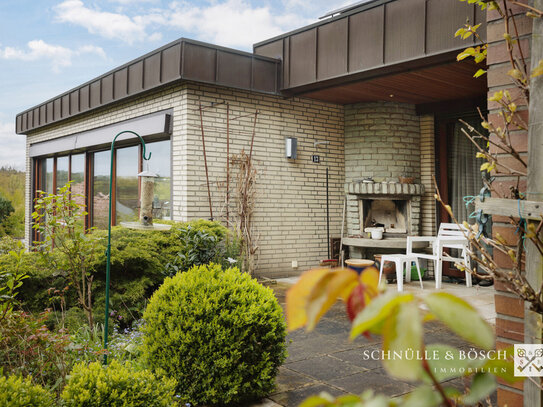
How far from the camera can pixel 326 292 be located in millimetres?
442

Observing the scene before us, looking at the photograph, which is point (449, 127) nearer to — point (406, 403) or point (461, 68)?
point (461, 68)

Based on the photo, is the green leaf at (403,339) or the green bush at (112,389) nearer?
the green leaf at (403,339)

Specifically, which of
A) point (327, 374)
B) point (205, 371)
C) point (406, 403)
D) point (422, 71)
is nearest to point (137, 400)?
point (205, 371)

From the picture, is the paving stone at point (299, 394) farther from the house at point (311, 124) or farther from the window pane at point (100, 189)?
the window pane at point (100, 189)

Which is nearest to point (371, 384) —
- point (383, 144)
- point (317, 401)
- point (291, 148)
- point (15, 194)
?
point (317, 401)

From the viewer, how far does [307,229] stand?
7.67 metres

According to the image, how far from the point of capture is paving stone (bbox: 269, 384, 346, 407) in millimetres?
2707

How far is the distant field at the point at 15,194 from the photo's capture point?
44.3 feet

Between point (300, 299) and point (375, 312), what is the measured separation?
3.2 inches

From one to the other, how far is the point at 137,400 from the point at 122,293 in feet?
8.29

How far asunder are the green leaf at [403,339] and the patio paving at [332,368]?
7.61ft

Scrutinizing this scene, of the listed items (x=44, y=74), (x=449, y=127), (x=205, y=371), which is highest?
(x=44, y=74)

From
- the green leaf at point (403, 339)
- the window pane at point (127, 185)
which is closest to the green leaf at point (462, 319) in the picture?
the green leaf at point (403, 339)

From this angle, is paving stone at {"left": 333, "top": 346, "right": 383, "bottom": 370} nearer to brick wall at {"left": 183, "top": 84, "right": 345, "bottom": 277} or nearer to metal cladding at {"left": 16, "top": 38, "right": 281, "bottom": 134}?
brick wall at {"left": 183, "top": 84, "right": 345, "bottom": 277}
